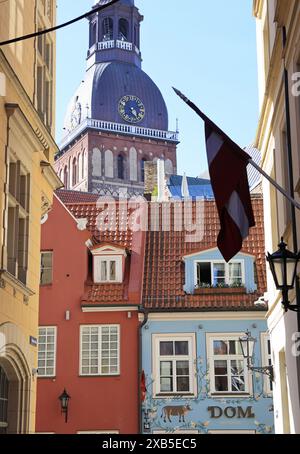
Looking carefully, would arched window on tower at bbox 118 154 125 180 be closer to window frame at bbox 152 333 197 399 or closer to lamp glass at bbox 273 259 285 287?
window frame at bbox 152 333 197 399

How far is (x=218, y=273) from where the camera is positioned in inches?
963

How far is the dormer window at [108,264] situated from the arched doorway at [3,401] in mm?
10233

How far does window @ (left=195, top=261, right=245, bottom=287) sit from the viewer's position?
24219mm

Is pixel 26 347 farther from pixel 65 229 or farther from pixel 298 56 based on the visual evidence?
pixel 65 229

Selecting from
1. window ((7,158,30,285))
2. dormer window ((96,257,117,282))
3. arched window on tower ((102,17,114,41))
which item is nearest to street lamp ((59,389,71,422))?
dormer window ((96,257,117,282))

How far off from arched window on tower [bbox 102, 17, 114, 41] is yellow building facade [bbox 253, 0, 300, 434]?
82.2 m

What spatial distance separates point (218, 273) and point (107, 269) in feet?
10.5

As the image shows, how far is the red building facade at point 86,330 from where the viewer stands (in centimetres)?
2280

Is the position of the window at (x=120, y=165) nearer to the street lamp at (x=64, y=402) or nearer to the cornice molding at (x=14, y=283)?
the street lamp at (x=64, y=402)

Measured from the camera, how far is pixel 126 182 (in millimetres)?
91562

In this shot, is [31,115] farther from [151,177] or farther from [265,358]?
[151,177]

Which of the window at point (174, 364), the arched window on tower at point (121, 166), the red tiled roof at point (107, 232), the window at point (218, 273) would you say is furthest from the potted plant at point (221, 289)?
the arched window on tower at point (121, 166)

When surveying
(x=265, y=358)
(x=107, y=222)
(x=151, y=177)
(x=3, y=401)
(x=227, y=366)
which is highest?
(x=151, y=177)

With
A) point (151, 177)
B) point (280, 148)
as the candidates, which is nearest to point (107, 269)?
point (280, 148)
